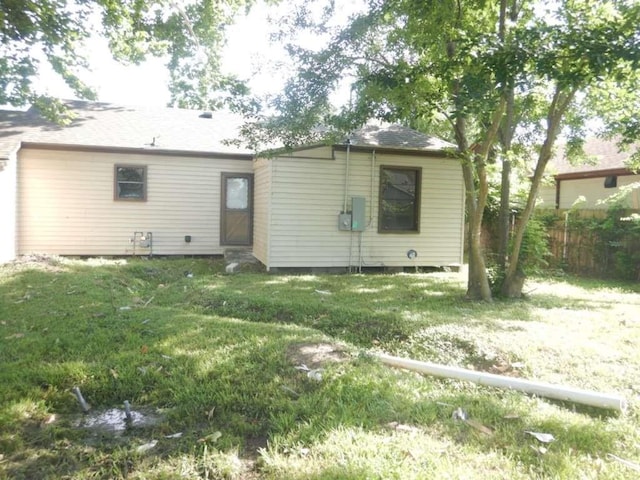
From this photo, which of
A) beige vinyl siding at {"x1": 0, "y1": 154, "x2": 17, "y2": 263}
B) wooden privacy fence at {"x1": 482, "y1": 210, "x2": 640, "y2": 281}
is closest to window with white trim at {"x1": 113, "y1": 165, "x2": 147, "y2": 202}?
beige vinyl siding at {"x1": 0, "y1": 154, "x2": 17, "y2": 263}

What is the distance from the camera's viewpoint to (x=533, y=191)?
25.6 ft

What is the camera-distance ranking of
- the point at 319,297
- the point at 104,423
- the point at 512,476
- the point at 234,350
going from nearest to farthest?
the point at 512,476 < the point at 104,423 < the point at 234,350 < the point at 319,297

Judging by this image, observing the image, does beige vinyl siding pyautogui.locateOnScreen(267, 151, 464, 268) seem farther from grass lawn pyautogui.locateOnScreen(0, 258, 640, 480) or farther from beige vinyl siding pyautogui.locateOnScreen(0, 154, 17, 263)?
beige vinyl siding pyautogui.locateOnScreen(0, 154, 17, 263)

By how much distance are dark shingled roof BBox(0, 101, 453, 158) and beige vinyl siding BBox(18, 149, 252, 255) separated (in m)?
0.34

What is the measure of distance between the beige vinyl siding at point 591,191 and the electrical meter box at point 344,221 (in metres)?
9.79

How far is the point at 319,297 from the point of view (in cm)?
745

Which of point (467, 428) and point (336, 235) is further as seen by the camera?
point (336, 235)

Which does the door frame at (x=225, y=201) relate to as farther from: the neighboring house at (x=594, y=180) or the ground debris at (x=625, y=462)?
the ground debris at (x=625, y=462)

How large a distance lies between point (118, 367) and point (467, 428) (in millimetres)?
→ 2914

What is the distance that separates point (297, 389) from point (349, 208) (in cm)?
721

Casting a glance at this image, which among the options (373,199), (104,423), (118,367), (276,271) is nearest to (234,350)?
A: (118,367)

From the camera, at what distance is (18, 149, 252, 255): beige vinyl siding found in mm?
11453

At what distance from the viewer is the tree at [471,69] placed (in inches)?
214

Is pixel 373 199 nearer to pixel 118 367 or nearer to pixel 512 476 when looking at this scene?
pixel 118 367
